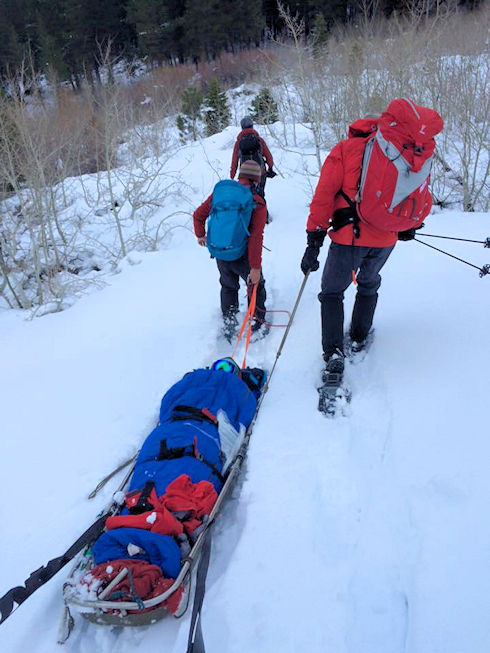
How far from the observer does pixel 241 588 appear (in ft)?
6.21

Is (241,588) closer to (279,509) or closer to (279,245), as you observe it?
(279,509)

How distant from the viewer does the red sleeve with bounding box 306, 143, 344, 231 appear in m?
2.36

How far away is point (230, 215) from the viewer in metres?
3.18

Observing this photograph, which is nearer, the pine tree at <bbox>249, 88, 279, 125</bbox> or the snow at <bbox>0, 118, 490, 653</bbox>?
the snow at <bbox>0, 118, 490, 653</bbox>

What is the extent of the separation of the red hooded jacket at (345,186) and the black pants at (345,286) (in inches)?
3.5

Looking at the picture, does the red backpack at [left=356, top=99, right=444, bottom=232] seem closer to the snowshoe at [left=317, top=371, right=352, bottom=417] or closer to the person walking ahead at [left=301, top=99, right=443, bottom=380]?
the person walking ahead at [left=301, top=99, right=443, bottom=380]

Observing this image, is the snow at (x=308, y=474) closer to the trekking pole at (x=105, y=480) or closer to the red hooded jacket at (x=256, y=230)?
the trekking pole at (x=105, y=480)

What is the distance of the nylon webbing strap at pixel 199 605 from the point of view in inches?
61.3

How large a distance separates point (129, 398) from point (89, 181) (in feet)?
32.4

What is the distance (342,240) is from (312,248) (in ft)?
0.67

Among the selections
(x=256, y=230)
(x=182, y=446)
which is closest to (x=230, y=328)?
(x=256, y=230)

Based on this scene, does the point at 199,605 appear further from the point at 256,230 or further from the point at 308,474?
the point at 256,230

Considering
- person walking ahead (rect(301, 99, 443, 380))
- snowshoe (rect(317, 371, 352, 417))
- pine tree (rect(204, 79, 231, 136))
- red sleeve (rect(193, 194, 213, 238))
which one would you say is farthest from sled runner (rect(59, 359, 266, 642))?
pine tree (rect(204, 79, 231, 136))

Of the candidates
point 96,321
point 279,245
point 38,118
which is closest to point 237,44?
point 38,118
